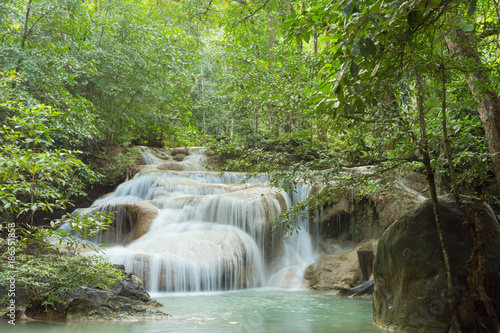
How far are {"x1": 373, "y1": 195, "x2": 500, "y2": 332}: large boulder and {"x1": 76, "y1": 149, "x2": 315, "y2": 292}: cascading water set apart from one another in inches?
202

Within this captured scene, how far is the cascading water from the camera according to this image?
9.09 m

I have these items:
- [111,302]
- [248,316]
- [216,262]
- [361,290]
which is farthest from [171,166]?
[248,316]

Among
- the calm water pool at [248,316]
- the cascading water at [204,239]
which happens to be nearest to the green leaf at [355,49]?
the calm water pool at [248,316]

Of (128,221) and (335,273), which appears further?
(128,221)

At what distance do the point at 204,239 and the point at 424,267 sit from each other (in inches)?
274

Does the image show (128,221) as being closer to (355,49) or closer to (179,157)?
(179,157)

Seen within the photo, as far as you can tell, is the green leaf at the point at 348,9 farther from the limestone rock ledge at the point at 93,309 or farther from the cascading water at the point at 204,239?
the cascading water at the point at 204,239

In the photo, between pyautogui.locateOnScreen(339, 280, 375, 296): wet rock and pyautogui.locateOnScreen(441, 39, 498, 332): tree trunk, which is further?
pyautogui.locateOnScreen(339, 280, 375, 296): wet rock

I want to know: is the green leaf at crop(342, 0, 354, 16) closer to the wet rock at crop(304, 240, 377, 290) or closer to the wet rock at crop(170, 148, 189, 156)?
the wet rock at crop(304, 240, 377, 290)

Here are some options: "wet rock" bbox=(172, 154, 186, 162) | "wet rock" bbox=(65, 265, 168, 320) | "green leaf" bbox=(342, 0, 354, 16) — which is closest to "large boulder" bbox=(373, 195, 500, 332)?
"green leaf" bbox=(342, 0, 354, 16)

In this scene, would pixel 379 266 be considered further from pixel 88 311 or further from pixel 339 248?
pixel 339 248

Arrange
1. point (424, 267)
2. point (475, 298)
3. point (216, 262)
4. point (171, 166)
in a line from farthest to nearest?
point (171, 166) → point (216, 262) → point (424, 267) → point (475, 298)

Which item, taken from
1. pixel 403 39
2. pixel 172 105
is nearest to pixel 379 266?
pixel 403 39

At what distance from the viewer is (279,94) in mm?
7492
